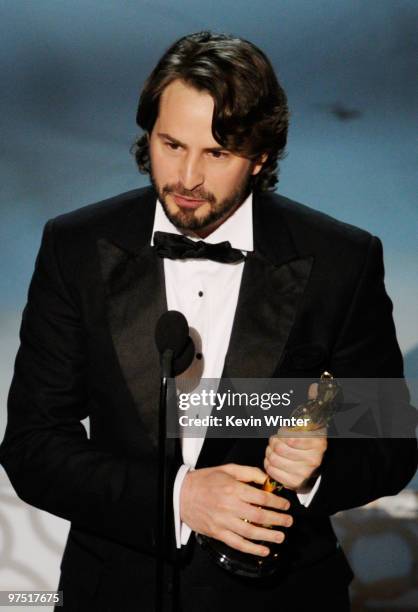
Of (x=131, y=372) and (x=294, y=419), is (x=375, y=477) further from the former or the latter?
(x=131, y=372)

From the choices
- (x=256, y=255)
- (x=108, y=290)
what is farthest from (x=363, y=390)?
(x=108, y=290)

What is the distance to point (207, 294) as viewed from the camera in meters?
2.31

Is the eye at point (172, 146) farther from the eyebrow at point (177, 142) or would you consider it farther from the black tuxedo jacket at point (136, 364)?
the black tuxedo jacket at point (136, 364)

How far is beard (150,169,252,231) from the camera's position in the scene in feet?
7.06

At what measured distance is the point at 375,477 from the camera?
7.02ft

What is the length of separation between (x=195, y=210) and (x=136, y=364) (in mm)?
309

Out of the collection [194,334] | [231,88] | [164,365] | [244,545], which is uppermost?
[231,88]

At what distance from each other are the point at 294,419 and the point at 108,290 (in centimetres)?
52

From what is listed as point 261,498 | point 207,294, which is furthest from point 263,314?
point 261,498

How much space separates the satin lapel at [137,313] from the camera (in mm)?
2154

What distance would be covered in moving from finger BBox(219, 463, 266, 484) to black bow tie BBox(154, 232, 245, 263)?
0.51 m

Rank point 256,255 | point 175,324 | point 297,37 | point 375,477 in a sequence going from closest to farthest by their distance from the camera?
point 175,324 → point 375,477 → point 256,255 → point 297,37

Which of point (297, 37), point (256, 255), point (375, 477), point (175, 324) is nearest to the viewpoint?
point (175, 324)

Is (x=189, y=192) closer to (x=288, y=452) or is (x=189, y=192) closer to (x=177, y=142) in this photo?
(x=177, y=142)
